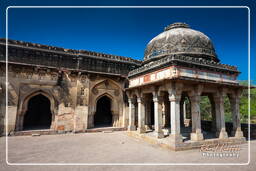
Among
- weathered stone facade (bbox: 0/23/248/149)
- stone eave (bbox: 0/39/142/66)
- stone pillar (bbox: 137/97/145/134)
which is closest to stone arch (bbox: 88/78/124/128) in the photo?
weathered stone facade (bbox: 0/23/248/149)

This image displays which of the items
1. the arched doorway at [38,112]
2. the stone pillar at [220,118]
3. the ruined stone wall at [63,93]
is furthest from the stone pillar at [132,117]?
the arched doorway at [38,112]

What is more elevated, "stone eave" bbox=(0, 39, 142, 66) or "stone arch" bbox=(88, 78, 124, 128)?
"stone eave" bbox=(0, 39, 142, 66)

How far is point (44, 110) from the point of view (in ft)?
50.8

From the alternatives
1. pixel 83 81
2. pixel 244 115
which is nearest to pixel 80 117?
pixel 83 81

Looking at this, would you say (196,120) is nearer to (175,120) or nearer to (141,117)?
(175,120)

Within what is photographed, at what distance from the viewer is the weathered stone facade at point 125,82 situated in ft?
28.2

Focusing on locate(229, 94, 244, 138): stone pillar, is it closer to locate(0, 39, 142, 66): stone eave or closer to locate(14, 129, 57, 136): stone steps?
locate(0, 39, 142, 66): stone eave

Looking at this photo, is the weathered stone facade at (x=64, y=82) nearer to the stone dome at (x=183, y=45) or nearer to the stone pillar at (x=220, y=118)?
the stone dome at (x=183, y=45)

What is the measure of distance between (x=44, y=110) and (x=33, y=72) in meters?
5.61

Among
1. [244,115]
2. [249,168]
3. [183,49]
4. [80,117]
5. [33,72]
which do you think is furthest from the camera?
[244,115]

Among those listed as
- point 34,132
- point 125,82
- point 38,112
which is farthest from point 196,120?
point 38,112

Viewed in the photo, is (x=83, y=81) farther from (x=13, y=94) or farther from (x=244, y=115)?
(x=244, y=115)

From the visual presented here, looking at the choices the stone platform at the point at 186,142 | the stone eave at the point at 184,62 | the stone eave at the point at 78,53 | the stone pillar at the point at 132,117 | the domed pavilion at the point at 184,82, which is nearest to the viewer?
the stone platform at the point at 186,142

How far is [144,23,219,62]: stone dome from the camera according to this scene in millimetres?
10609
